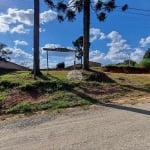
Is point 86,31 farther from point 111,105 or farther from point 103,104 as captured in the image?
point 111,105

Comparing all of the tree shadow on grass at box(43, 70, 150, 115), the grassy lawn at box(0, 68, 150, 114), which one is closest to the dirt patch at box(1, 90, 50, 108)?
the grassy lawn at box(0, 68, 150, 114)

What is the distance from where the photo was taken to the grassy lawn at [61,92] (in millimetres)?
12602

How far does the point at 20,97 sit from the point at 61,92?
1.66 meters

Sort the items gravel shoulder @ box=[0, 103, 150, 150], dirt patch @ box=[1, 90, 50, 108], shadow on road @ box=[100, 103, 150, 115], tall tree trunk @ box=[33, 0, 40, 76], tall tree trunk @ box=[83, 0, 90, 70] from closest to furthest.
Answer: gravel shoulder @ box=[0, 103, 150, 150] < shadow on road @ box=[100, 103, 150, 115] < dirt patch @ box=[1, 90, 50, 108] < tall tree trunk @ box=[33, 0, 40, 76] < tall tree trunk @ box=[83, 0, 90, 70]

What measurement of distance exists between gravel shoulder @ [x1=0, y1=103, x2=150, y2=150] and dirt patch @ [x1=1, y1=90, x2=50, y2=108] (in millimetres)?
2394

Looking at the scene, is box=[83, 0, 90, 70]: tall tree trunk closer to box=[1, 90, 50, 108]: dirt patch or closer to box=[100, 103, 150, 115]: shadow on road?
box=[1, 90, 50, 108]: dirt patch

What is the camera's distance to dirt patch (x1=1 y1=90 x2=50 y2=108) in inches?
512

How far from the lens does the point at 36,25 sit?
18.0 m

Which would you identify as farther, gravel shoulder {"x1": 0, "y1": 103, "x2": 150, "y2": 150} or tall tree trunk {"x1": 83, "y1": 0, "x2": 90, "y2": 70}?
tall tree trunk {"x1": 83, "y1": 0, "x2": 90, "y2": 70}

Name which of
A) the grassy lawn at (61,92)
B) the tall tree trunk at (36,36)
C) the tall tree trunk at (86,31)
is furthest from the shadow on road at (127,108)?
the tall tree trunk at (86,31)

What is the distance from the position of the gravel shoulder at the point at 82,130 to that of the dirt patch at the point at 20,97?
239 centimetres

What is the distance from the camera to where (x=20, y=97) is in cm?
1370

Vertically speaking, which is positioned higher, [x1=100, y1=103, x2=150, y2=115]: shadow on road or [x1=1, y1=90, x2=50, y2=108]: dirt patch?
[x1=1, y1=90, x2=50, y2=108]: dirt patch

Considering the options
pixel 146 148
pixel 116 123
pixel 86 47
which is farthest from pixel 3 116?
pixel 86 47
